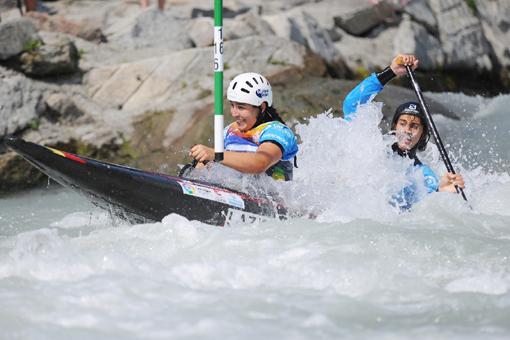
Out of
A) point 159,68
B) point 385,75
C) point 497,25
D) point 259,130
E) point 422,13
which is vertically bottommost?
point 259,130

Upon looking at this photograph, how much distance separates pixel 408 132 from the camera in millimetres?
4977

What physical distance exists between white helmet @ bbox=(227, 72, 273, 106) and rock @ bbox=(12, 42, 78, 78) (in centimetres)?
607

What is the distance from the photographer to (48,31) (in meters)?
10.5

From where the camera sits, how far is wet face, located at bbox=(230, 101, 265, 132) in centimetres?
457

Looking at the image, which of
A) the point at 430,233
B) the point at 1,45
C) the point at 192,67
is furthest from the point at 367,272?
the point at 1,45

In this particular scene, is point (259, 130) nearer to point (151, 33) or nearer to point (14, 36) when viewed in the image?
point (14, 36)

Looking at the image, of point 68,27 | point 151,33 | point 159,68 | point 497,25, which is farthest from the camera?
point 497,25

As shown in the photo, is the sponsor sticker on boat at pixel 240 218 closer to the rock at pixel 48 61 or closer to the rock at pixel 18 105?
the rock at pixel 18 105

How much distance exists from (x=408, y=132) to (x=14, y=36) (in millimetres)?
7122

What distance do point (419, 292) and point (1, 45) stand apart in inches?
326

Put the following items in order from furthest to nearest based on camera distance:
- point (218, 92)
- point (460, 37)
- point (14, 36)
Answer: point (460, 37), point (14, 36), point (218, 92)

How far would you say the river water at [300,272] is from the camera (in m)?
2.68

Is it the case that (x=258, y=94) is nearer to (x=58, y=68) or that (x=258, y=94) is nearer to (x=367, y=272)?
(x=367, y=272)

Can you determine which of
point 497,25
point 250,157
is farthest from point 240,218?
point 497,25
